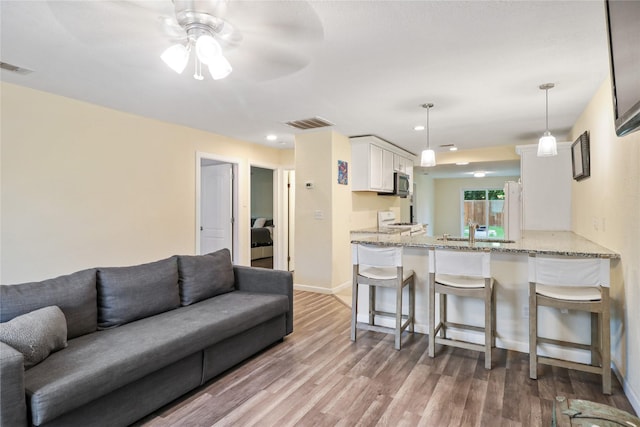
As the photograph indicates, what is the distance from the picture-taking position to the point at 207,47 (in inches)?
68.9

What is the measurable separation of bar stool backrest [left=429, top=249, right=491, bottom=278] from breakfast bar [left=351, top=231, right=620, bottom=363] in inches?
2.7

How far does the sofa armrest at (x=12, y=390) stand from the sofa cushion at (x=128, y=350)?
5cm

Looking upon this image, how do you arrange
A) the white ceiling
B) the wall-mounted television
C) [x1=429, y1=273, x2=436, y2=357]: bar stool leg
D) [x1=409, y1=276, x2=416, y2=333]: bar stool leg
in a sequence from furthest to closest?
[x1=409, y1=276, x2=416, y2=333]: bar stool leg, [x1=429, y1=273, x2=436, y2=357]: bar stool leg, the white ceiling, the wall-mounted television

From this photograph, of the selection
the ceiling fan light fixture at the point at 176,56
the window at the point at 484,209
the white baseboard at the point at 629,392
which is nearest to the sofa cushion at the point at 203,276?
the ceiling fan light fixture at the point at 176,56

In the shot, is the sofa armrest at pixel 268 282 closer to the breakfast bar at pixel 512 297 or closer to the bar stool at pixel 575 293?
the breakfast bar at pixel 512 297

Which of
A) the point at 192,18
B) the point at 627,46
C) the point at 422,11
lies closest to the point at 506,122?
the point at 422,11

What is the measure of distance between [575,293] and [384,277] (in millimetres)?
1438

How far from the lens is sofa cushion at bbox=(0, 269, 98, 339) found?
200 centimetres

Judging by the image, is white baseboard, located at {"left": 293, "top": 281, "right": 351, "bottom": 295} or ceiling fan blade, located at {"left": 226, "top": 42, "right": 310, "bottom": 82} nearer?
ceiling fan blade, located at {"left": 226, "top": 42, "right": 310, "bottom": 82}

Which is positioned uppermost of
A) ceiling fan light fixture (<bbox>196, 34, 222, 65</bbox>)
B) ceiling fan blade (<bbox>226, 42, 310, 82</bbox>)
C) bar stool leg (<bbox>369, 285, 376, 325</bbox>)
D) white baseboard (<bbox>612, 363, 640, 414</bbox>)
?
ceiling fan blade (<bbox>226, 42, 310, 82</bbox>)

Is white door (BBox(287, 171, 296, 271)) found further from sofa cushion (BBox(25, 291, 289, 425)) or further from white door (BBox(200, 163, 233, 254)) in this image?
sofa cushion (BBox(25, 291, 289, 425))

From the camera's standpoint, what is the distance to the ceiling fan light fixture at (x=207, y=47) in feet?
5.73

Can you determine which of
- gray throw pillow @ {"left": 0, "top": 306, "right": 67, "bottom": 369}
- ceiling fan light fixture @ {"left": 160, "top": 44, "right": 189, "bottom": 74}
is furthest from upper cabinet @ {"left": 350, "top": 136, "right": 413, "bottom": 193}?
gray throw pillow @ {"left": 0, "top": 306, "right": 67, "bottom": 369}

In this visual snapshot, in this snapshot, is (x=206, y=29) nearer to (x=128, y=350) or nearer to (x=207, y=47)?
(x=207, y=47)
